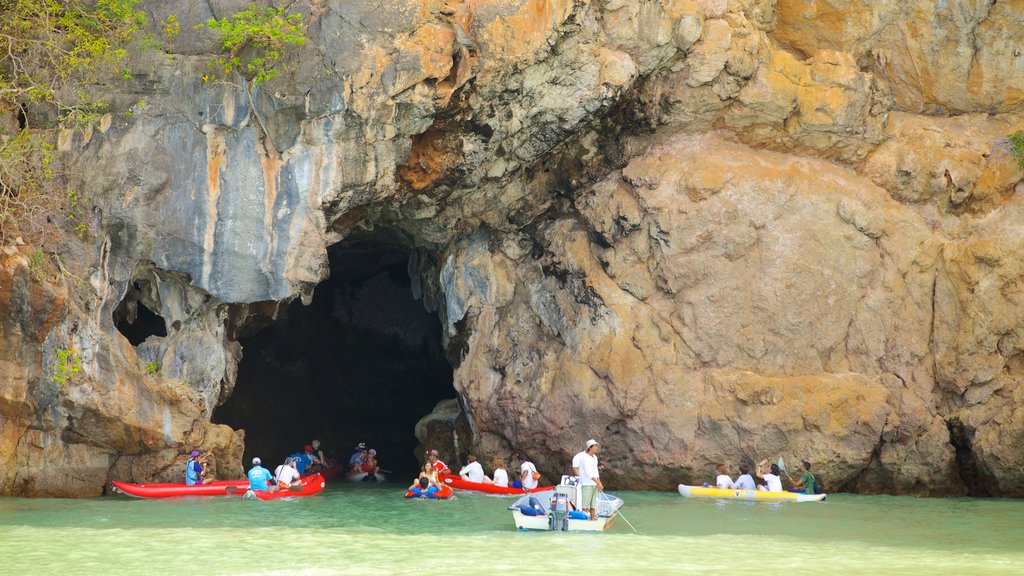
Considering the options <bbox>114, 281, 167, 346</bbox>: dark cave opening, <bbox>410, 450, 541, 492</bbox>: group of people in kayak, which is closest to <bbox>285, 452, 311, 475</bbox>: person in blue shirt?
<bbox>114, 281, 167, 346</bbox>: dark cave opening

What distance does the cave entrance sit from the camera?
28516 millimetres

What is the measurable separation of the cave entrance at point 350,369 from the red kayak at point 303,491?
7224 millimetres

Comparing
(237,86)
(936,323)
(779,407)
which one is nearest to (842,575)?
(779,407)

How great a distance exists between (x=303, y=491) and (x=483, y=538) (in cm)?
682

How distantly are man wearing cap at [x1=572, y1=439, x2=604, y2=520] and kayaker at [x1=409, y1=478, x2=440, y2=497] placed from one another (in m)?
4.40

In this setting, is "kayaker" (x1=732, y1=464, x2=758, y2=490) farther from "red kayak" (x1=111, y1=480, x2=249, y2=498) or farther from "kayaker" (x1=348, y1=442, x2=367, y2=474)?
"kayaker" (x1=348, y1=442, x2=367, y2=474)

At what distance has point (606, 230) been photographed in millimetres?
21438

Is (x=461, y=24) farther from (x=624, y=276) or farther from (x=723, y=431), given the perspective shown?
(x=723, y=431)

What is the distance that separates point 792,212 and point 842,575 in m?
10.4

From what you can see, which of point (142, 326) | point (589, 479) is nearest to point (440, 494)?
point (589, 479)

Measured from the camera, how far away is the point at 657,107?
21.1 meters

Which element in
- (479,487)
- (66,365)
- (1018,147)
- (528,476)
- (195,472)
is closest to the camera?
(66,365)

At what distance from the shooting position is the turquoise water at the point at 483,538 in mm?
12148

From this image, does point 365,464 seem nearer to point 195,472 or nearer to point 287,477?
point 287,477
